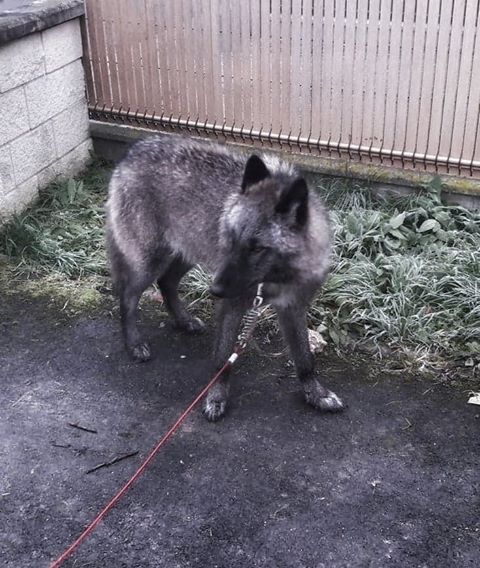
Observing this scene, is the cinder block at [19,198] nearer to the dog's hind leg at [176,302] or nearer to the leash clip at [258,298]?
the dog's hind leg at [176,302]

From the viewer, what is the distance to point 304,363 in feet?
13.1

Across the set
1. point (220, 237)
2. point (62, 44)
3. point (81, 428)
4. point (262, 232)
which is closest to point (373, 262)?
point (220, 237)

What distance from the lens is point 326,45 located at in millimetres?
5664

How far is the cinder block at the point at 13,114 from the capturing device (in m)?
5.57

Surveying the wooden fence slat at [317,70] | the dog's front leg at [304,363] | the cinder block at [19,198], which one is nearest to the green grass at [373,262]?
the cinder block at [19,198]

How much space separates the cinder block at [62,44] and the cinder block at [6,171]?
3.12 ft

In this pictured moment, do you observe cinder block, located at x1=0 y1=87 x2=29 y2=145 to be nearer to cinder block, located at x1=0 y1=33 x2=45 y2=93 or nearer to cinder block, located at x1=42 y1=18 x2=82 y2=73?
cinder block, located at x1=0 y1=33 x2=45 y2=93

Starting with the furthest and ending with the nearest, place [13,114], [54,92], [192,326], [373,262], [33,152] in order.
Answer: [54,92], [33,152], [13,114], [373,262], [192,326]

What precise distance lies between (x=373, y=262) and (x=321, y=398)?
60.3 inches

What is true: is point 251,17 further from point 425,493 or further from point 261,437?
point 425,493

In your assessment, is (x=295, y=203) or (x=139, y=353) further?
(x=139, y=353)

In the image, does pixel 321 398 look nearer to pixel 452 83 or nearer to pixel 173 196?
pixel 173 196

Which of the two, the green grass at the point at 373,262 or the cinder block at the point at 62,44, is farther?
the cinder block at the point at 62,44

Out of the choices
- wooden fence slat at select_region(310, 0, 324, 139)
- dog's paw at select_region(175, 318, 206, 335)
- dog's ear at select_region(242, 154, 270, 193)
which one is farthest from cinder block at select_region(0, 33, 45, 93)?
dog's ear at select_region(242, 154, 270, 193)
